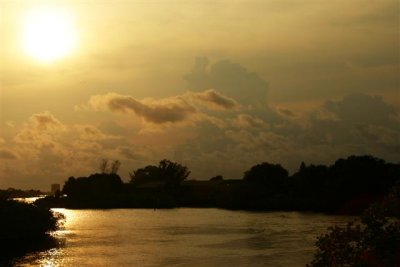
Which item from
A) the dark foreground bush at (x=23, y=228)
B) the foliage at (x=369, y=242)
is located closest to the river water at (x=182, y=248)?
the dark foreground bush at (x=23, y=228)

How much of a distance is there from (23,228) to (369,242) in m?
66.3

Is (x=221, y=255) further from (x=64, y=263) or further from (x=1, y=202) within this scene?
(x=1, y=202)

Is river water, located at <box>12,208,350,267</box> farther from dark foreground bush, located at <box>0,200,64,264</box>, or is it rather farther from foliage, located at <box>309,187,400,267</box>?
foliage, located at <box>309,187,400,267</box>

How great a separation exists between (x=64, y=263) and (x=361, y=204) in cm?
10917

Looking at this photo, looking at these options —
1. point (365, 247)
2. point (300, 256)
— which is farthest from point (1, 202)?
point (365, 247)

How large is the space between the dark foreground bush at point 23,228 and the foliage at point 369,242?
2093 inches

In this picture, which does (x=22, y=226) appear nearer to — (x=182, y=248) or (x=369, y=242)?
(x=182, y=248)

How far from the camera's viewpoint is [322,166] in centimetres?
17550

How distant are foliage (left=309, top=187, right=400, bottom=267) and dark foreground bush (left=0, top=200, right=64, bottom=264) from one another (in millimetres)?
53175

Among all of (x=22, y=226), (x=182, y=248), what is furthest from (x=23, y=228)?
(x=182, y=248)

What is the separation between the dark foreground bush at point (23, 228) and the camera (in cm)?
7300

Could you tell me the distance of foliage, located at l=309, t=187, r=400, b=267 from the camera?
1759 cm

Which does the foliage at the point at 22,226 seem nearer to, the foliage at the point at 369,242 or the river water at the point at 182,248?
the river water at the point at 182,248

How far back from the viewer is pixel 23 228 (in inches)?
3125
